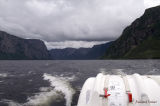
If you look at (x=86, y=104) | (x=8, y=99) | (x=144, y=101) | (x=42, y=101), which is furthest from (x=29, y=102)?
(x=144, y=101)

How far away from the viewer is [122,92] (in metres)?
6.62

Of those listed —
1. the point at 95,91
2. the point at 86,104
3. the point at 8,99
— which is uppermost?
the point at 95,91

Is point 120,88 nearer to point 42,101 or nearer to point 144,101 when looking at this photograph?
point 144,101

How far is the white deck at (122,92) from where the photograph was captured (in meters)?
6.31

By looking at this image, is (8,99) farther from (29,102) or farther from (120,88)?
(120,88)

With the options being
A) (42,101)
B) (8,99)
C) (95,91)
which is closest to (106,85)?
(95,91)

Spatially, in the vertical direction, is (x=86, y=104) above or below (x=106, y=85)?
below

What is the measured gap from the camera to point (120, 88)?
22.4 ft

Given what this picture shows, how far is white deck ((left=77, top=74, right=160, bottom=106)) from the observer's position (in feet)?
20.7

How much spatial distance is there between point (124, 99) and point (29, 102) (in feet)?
41.4

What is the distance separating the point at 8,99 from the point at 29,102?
3.07 meters

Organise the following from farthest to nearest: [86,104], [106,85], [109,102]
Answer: [106,85] < [86,104] < [109,102]

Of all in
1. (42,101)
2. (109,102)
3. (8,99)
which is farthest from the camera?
(8,99)

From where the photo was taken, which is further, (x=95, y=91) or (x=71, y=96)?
(x=71, y=96)
